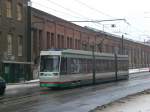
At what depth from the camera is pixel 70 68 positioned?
31.5 meters

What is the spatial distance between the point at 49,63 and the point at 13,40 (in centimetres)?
1536

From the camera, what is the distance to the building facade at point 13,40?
4269 cm

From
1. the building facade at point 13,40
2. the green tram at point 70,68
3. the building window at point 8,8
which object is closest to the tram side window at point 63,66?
the green tram at point 70,68

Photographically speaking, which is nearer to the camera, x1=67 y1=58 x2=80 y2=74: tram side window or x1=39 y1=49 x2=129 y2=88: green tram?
x1=39 y1=49 x2=129 y2=88: green tram

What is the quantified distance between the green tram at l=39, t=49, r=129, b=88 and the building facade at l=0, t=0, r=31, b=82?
384 inches

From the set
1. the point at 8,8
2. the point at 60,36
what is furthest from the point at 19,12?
the point at 60,36

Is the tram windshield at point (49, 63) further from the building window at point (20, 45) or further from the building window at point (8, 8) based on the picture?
the building window at point (20, 45)

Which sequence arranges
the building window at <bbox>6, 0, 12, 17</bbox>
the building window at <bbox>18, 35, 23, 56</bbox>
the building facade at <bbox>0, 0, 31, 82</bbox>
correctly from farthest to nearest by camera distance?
the building window at <bbox>18, 35, 23, 56</bbox> < the building window at <bbox>6, 0, 12, 17</bbox> < the building facade at <bbox>0, 0, 31, 82</bbox>

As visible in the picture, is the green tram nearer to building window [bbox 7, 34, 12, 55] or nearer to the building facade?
the building facade

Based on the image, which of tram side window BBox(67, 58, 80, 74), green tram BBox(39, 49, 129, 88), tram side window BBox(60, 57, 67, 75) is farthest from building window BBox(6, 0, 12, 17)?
tram side window BBox(60, 57, 67, 75)

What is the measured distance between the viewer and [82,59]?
3484 cm

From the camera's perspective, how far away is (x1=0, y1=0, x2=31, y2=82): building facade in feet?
140

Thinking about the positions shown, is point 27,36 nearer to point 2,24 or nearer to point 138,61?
point 2,24

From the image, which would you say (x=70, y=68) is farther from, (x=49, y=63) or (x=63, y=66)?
(x=49, y=63)
